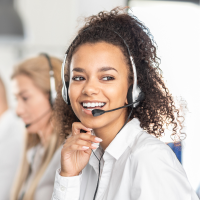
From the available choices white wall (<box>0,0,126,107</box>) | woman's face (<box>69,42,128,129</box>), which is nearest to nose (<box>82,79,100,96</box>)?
woman's face (<box>69,42,128,129</box>)

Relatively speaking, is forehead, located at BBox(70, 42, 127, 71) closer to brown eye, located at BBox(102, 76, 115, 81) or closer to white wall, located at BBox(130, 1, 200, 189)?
brown eye, located at BBox(102, 76, 115, 81)

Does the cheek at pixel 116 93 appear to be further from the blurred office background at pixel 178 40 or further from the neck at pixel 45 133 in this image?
the neck at pixel 45 133

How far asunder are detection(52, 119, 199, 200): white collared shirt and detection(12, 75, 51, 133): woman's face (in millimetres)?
890

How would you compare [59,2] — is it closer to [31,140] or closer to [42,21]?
[42,21]

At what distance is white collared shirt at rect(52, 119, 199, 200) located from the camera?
0.80m

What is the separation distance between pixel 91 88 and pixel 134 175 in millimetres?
306

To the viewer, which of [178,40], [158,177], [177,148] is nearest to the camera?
[158,177]

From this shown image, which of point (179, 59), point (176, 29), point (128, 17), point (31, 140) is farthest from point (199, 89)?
point (31, 140)

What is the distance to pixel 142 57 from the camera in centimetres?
103

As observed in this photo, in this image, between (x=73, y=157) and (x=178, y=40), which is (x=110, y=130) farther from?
(x=178, y=40)

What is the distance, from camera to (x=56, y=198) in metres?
1.05

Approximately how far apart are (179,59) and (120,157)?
0.70m

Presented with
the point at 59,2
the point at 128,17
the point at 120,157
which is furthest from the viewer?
the point at 59,2

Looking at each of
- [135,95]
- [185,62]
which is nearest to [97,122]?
[135,95]
